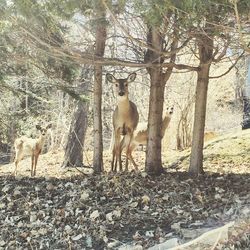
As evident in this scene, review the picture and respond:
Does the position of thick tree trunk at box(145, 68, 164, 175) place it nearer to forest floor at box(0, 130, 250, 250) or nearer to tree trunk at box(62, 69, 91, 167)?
forest floor at box(0, 130, 250, 250)

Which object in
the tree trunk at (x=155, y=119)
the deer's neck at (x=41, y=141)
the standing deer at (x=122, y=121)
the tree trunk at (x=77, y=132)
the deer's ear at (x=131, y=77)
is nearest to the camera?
the tree trunk at (x=155, y=119)

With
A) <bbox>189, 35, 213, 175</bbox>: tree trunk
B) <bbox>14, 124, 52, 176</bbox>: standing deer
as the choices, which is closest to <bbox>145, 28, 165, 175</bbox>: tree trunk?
<bbox>189, 35, 213, 175</bbox>: tree trunk

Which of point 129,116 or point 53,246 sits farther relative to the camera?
point 129,116

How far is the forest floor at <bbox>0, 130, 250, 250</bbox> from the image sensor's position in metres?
5.54

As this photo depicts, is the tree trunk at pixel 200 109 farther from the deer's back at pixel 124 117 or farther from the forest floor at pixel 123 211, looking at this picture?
the deer's back at pixel 124 117

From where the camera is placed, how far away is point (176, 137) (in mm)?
13602

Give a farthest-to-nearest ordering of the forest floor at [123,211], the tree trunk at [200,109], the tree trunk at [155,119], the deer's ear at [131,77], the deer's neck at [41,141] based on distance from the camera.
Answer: the deer's neck at [41,141] < the deer's ear at [131,77] < the tree trunk at [155,119] < the tree trunk at [200,109] < the forest floor at [123,211]

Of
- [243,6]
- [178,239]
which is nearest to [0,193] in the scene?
[178,239]

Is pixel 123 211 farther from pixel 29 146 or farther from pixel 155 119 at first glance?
pixel 29 146

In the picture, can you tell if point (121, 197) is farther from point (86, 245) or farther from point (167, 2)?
point (167, 2)

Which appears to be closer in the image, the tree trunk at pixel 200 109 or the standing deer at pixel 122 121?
the tree trunk at pixel 200 109

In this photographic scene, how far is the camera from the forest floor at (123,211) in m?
5.54

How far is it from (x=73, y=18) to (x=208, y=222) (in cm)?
308

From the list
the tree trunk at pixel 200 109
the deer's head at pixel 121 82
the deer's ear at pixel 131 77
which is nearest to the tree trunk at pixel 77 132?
the deer's head at pixel 121 82
